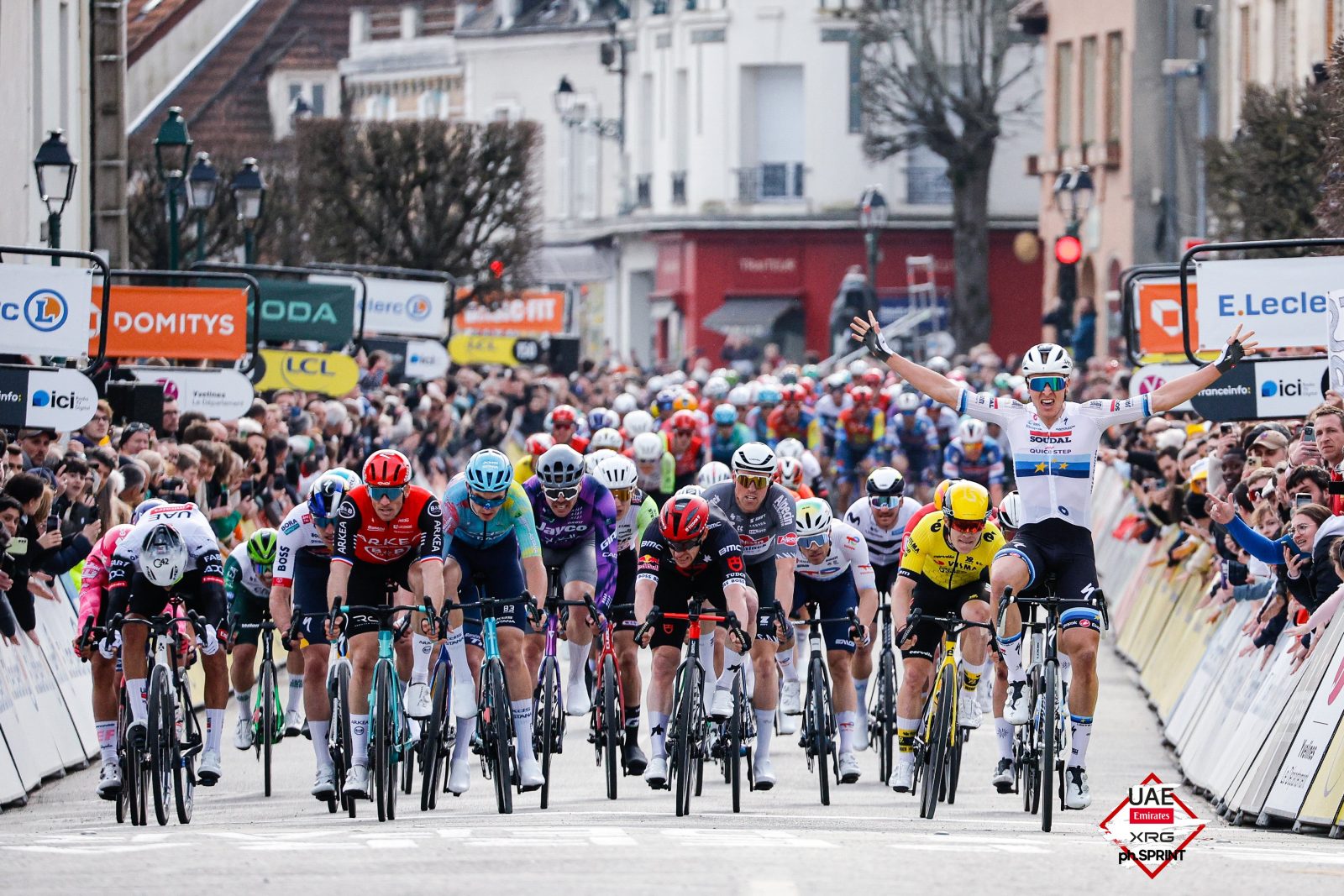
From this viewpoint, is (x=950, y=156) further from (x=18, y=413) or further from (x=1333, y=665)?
(x=1333, y=665)

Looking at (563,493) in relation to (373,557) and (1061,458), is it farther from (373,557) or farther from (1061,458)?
(1061,458)

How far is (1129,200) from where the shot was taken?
4634cm

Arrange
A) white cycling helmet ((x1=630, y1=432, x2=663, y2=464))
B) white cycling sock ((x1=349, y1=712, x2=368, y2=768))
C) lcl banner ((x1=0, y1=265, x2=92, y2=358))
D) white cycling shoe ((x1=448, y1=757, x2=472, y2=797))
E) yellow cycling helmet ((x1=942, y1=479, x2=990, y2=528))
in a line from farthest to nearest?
white cycling helmet ((x1=630, y1=432, x2=663, y2=464)) < lcl banner ((x1=0, y1=265, x2=92, y2=358)) < yellow cycling helmet ((x1=942, y1=479, x2=990, y2=528)) < white cycling shoe ((x1=448, y1=757, x2=472, y2=797)) < white cycling sock ((x1=349, y1=712, x2=368, y2=768))

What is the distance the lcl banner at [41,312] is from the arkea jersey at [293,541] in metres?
3.86

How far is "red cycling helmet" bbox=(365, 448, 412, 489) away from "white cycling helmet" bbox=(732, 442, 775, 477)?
1982 mm

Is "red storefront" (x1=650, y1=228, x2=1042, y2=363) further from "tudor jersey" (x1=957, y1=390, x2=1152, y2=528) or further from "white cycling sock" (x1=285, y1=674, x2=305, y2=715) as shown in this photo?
"tudor jersey" (x1=957, y1=390, x2=1152, y2=528)

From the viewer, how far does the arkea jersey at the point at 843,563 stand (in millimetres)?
16422

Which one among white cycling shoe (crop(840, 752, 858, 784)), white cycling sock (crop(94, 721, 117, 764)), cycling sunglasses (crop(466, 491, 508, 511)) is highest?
cycling sunglasses (crop(466, 491, 508, 511))

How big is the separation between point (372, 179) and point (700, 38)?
15643 mm

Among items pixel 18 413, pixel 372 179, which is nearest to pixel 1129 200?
pixel 372 179

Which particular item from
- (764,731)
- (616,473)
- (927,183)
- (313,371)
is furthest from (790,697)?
(927,183)

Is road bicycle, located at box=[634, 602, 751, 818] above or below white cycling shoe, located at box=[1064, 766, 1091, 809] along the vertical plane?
above

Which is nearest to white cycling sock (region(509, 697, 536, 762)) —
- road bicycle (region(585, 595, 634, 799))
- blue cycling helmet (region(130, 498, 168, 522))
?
road bicycle (region(585, 595, 634, 799))

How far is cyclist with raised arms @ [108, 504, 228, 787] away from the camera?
14047 mm
